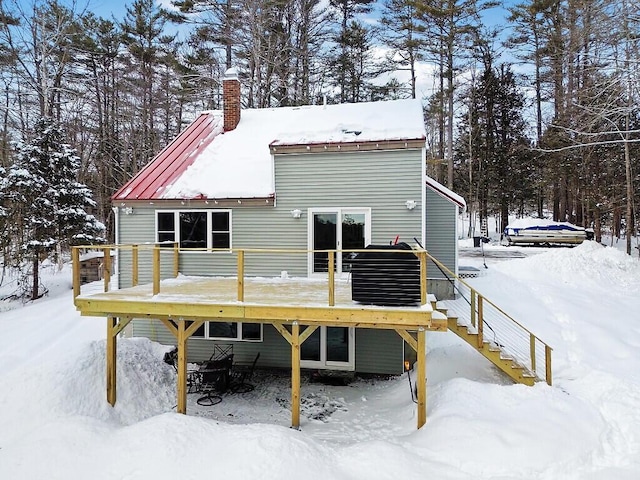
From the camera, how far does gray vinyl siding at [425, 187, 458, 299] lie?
38.0 ft

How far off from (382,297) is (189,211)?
5.71 meters

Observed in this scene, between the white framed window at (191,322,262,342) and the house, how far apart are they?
0.03 m

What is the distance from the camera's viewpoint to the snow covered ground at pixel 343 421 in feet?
17.3

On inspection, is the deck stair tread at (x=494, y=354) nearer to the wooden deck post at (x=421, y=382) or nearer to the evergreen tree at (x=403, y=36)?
the wooden deck post at (x=421, y=382)

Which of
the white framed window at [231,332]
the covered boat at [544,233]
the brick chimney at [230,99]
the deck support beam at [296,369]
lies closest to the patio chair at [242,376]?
the white framed window at [231,332]

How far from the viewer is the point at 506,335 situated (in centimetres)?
1020

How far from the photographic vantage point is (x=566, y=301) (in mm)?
12398

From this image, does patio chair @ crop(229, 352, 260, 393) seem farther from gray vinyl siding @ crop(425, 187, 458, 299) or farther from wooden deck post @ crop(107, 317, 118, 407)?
gray vinyl siding @ crop(425, 187, 458, 299)


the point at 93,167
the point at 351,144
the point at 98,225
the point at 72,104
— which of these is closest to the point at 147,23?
the point at 72,104

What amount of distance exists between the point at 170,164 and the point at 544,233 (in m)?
23.2

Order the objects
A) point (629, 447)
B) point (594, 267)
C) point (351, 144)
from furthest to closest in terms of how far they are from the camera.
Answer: point (594, 267), point (351, 144), point (629, 447)

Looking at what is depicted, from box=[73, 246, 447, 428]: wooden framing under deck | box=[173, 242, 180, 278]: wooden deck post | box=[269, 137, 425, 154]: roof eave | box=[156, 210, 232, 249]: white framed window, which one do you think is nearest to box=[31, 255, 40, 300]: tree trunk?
box=[156, 210, 232, 249]: white framed window

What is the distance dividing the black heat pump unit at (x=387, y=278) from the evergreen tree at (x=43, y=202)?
12.9 m

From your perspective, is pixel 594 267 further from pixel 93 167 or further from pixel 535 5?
pixel 93 167
